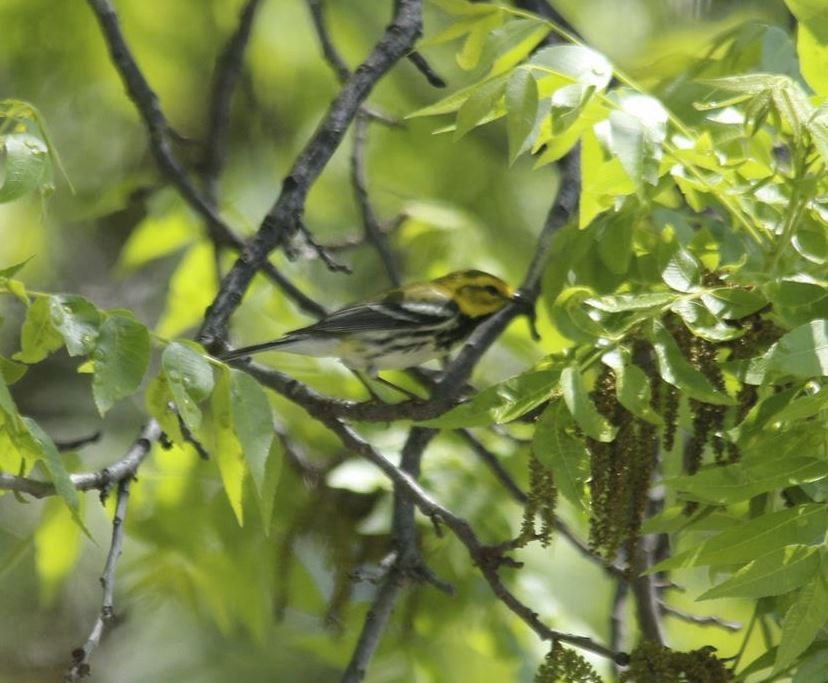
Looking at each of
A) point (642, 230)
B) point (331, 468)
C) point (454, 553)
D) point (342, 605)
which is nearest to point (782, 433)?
point (642, 230)

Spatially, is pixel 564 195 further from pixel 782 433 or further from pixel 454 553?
pixel 782 433

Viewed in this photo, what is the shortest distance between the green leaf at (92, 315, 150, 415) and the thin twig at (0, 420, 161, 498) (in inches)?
10.7

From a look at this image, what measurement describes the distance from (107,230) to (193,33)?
4.44ft

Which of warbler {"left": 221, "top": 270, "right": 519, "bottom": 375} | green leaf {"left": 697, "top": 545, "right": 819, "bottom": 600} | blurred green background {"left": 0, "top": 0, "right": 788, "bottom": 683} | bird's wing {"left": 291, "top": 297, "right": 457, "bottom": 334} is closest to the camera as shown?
green leaf {"left": 697, "top": 545, "right": 819, "bottom": 600}

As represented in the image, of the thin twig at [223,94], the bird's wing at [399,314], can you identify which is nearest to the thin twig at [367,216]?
the bird's wing at [399,314]

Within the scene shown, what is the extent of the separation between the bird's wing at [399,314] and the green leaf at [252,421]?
84.5 inches

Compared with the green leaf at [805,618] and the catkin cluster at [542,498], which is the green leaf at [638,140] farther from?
the green leaf at [805,618]

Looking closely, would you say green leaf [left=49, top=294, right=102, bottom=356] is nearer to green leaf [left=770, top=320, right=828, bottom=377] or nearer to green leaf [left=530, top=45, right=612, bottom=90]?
green leaf [left=530, top=45, right=612, bottom=90]

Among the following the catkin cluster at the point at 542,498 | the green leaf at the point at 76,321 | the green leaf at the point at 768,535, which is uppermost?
the green leaf at the point at 76,321

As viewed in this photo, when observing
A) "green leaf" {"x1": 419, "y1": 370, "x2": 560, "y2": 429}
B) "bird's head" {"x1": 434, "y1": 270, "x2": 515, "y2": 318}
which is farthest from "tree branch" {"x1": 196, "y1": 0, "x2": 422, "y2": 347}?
"bird's head" {"x1": 434, "y1": 270, "x2": 515, "y2": 318}

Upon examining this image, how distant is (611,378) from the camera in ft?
8.34

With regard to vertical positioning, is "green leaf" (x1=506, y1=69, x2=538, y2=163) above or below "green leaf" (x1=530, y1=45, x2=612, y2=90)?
below

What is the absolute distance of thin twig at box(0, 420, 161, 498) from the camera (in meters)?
2.46

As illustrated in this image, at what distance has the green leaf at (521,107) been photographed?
2.58m
